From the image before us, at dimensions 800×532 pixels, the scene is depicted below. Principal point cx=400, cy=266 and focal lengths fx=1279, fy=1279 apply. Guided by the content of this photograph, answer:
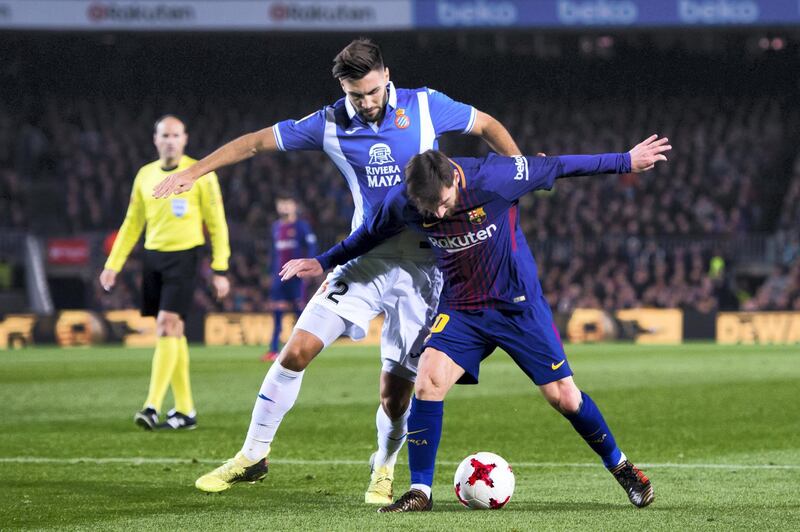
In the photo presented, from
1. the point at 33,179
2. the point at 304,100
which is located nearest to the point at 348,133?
the point at 33,179

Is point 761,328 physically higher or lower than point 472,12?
lower

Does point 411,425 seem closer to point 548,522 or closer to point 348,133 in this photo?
point 548,522

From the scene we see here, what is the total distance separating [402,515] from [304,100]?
30.1 meters

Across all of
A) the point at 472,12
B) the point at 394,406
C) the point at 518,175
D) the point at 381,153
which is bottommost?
the point at 394,406

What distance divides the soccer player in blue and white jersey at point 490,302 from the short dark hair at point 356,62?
61cm

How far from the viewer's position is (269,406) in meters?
6.57

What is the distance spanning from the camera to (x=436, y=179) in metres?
5.55

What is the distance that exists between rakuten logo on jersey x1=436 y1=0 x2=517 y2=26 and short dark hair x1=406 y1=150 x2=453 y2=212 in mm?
23980

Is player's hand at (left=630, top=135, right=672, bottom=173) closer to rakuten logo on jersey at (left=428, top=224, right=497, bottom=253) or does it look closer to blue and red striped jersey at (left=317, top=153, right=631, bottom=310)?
blue and red striped jersey at (left=317, top=153, right=631, bottom=310)

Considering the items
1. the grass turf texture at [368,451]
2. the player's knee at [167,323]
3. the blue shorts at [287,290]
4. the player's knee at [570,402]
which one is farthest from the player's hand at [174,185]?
the blue shorts at [287,290]

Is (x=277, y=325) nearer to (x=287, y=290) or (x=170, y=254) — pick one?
(x=287, y=290)

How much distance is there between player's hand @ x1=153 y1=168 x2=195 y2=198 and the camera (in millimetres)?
6004

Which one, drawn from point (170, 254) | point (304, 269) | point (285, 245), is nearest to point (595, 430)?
point (304, 269)

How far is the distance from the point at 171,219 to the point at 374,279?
412 centimetres
